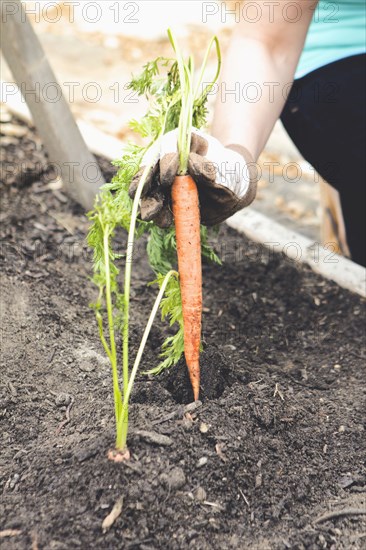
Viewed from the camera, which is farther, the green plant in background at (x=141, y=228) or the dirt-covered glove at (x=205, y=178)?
the dirt-covered glove at (x=205, y=178)

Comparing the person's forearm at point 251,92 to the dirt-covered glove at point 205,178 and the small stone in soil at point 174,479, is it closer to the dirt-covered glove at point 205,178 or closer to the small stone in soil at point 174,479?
the dirt-covered glove at point 205,178

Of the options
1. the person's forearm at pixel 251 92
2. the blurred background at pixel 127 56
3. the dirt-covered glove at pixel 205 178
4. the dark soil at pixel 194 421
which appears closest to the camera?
the dark soil at pixel 194 421

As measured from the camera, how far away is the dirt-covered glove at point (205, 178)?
6.21ft

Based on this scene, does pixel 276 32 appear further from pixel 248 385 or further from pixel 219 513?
pixel 219 513

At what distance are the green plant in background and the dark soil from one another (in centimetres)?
10

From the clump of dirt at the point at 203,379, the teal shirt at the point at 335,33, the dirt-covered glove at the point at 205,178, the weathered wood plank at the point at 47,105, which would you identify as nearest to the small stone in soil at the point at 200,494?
the clump of dirt at the point at 203,379

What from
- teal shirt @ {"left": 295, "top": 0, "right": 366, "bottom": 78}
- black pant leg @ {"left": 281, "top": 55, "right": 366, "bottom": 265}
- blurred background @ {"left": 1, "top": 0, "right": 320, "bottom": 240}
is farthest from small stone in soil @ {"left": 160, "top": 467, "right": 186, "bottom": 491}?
blurred background @ {"left": 1, "top": 0, "right": 320, "bottom": 240}

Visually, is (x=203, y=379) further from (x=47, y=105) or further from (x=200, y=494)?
(x=47, y=105)

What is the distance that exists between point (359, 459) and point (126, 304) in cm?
83

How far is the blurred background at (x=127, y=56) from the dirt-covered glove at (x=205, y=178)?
A: 1969 millimetres

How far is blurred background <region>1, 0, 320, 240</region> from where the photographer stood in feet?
14.8

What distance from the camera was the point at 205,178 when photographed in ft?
6.34

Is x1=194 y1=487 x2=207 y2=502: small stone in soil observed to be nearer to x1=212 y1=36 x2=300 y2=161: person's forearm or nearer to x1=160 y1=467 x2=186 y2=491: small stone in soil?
x1=160 y1=467 x2=186 y2=491: small stone in soil

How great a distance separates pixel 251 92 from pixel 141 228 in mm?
704
